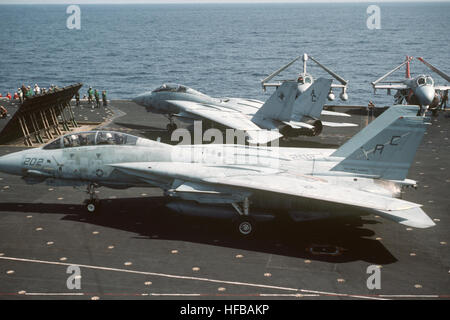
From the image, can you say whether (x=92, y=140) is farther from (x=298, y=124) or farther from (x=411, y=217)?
(x=298, y=124)

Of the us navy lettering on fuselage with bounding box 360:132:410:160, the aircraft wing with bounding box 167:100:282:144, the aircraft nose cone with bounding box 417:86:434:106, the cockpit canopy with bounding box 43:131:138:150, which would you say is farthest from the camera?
the aircraft nose cone with bounding box 417:86:434:106

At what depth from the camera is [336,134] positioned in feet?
127

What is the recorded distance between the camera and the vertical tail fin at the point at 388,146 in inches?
727

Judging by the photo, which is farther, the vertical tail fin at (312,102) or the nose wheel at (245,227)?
the vertical tail fin at (312,102)

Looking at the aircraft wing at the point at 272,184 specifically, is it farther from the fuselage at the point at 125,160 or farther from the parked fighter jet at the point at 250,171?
the fuselage at the point at 125,160

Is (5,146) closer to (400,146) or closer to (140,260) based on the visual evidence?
(140,260)

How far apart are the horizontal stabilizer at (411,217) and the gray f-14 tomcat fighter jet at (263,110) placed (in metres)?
13.1

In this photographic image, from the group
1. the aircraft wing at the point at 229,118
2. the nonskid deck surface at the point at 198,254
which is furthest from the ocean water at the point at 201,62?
the nonskid deck surface at the point at 198,254

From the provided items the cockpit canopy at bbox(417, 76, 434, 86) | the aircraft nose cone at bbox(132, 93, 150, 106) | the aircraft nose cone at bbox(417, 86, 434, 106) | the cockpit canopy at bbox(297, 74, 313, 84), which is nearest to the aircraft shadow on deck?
the aircraft nose cone at bbox(132, 93, 150, 106)

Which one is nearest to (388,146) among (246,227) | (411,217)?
(411,217)

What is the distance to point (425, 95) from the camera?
46.2m

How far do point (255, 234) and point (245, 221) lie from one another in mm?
764

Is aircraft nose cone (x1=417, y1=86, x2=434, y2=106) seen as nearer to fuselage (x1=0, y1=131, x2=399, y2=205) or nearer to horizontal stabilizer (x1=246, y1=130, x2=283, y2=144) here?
horizontal stabilizer (x1=246, y1=130, x2=283, y2=144)

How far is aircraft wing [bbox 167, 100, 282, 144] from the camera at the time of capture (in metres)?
30.4
